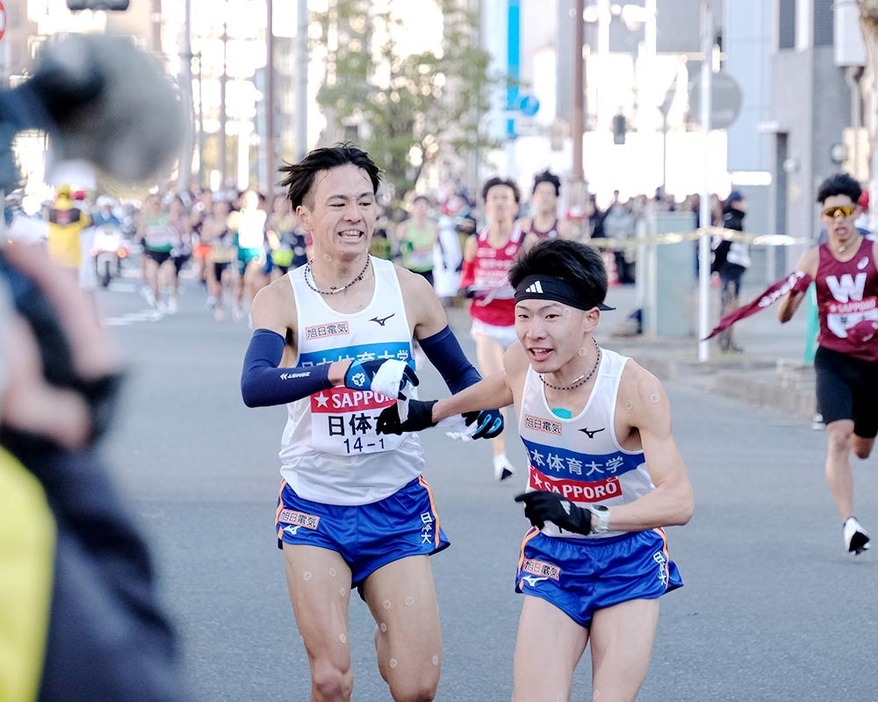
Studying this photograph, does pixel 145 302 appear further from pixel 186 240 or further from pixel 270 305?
pixel 270 305

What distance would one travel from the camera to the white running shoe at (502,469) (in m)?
11.7

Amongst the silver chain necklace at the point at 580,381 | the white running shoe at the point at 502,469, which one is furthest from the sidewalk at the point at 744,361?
the silver chain necklace at the point at 580,381

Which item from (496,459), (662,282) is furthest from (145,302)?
(496,459)

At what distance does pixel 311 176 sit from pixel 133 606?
13.0ft

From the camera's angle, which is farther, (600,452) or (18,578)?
(600,452)

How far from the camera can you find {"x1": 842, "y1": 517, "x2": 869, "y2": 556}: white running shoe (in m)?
9.14

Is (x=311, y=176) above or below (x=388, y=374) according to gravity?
above

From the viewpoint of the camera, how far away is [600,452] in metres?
4.91

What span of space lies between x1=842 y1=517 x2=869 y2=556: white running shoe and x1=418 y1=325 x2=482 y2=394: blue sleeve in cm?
420

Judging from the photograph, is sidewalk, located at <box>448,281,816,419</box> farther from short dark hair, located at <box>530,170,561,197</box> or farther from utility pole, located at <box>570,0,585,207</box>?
short dark hair, located at <box>530,170,561,197</box>

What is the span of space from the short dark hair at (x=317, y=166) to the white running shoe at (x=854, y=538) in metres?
4.46

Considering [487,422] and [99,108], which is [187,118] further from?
[487,422]

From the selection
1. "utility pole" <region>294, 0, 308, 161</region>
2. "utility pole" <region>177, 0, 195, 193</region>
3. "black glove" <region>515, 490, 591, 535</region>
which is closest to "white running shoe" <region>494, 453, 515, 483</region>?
"black glove" <region>515, 490, 591, 535</region>

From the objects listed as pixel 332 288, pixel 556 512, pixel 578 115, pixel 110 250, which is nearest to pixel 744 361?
pixel 578 115
